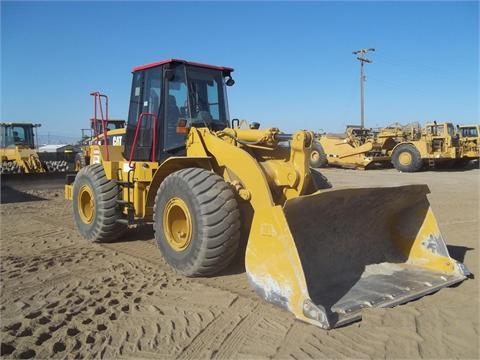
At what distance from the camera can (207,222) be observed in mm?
4383

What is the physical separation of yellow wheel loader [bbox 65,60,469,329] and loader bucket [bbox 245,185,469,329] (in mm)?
10

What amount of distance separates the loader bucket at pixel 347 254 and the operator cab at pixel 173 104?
2141 mm

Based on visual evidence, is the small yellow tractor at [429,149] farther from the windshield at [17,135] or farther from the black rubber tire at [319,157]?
the windshield at [17,135]

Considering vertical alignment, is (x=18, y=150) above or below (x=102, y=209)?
above

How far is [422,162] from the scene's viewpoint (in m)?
20.3

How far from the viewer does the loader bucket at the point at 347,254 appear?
3.62 meters

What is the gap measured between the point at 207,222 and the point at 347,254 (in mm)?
1502

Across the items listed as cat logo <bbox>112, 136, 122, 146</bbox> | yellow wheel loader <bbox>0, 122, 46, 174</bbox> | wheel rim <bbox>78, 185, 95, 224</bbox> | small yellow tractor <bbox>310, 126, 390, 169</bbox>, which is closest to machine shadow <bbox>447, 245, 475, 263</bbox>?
wheel rim <bbox>78, 185, 95, 224</bbox>

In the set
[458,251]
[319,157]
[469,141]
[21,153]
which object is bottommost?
[458,251]

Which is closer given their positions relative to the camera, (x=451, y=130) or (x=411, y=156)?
(x=411, y=156)

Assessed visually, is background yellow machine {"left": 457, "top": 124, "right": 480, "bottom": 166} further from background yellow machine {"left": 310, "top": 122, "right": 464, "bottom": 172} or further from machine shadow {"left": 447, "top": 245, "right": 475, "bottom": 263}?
machine shadow {"left": 447, "top": 245, "right": 475, "bottom": 263}

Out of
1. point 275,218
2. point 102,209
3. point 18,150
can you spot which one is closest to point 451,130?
point 18,150

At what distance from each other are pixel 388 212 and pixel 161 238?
2.58 metres

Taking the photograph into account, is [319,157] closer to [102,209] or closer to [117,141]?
[117,141]
